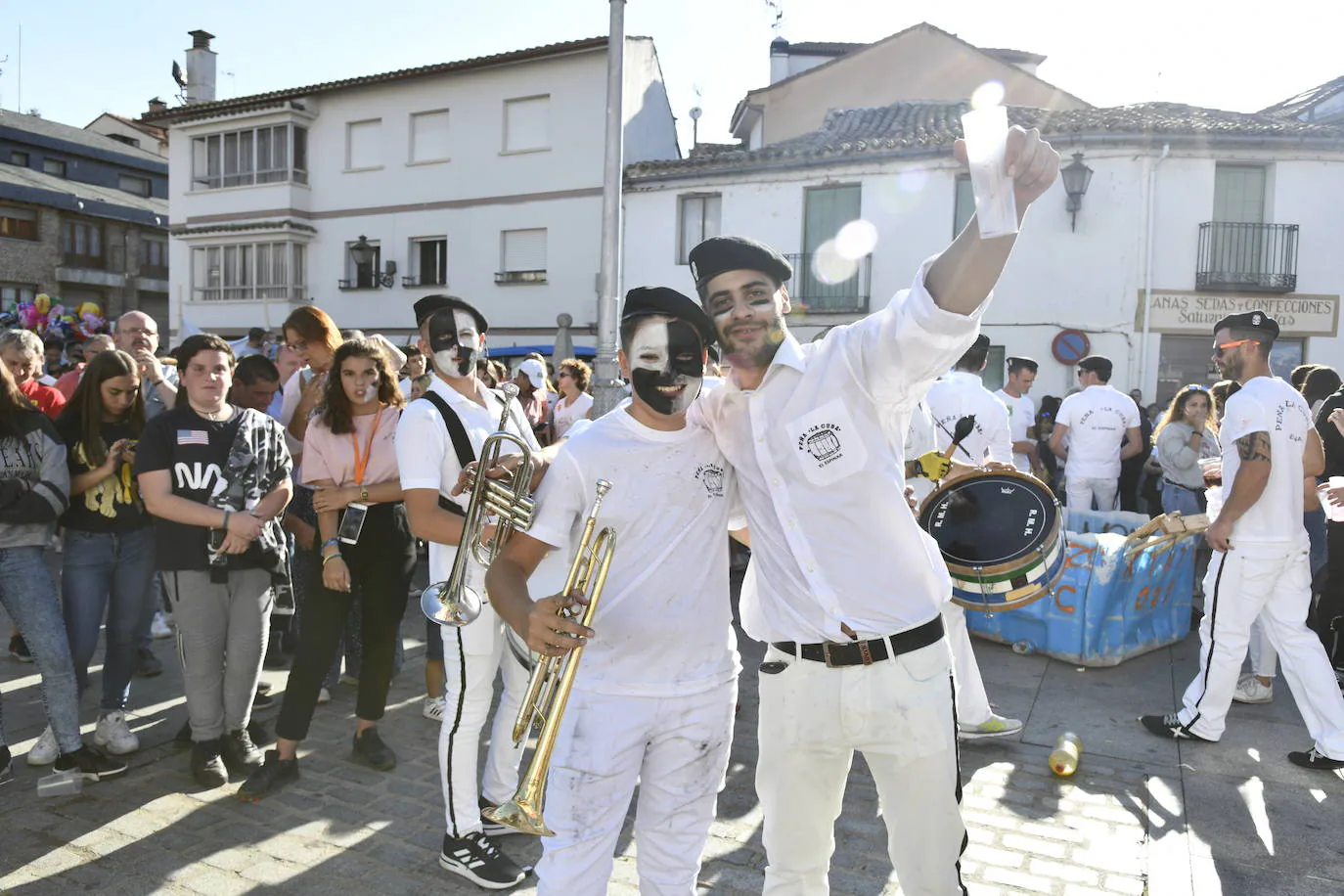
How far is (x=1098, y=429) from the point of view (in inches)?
348

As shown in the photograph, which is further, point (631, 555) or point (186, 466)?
point (186, 466)

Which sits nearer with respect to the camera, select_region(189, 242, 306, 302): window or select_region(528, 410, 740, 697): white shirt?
select_region(528, 410, 740, 697): white shirt

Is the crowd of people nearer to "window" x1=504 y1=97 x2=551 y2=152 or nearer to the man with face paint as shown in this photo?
the man with face paint

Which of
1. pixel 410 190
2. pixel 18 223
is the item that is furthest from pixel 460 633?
pixel 18 223

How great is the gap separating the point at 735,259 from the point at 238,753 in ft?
11.8

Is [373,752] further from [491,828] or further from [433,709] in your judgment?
[491,828]

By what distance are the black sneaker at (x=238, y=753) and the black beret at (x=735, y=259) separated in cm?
345

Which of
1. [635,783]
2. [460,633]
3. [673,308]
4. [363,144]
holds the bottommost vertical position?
[635,783]

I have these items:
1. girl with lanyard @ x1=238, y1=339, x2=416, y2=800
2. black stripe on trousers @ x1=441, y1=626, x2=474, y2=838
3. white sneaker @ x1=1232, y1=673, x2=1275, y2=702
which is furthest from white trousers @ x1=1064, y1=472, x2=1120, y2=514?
black stripe on trousers @ x1=441, y1=626, x2=474, y2=838

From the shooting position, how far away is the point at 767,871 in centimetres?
275

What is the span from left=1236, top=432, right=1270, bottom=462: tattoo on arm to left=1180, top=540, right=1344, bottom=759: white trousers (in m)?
0.46

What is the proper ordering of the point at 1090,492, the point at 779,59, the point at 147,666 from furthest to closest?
1. the point at 779,59
2. the point at 1090,492
3. the point at 147,666

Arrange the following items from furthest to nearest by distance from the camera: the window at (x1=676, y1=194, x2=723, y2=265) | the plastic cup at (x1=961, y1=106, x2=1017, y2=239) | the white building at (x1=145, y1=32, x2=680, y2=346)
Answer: the white building at (x1=145, y1=32, x2=680, y2=346) < the window at (x1=676, y1=194, x2=723, y2=265) < the plastic cup at (x1=961, y1=106, x2=1017, y2=239)

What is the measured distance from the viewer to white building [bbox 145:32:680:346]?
22.6 m
